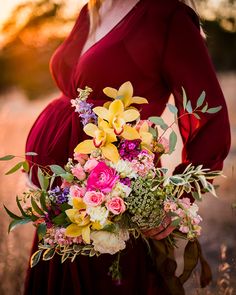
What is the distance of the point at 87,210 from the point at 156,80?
62cm

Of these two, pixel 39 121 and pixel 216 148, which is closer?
pixel 216 148

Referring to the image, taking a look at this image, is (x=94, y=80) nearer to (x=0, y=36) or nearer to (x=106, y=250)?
(x=106, y=250)

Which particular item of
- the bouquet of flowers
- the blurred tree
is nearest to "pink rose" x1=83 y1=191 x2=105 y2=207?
the bouquet of flowers

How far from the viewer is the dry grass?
3.07 m

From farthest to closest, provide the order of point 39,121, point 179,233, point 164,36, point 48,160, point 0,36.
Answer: point 0,36
point 39,121
point 48,160
point 164,36
point 179,233

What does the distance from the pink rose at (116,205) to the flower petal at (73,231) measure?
9 centimetres

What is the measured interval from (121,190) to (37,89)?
4130 millimetres

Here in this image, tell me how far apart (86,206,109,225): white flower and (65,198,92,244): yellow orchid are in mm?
22

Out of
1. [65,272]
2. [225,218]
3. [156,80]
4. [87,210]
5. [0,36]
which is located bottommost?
[225,218]

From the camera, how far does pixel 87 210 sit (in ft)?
4.38

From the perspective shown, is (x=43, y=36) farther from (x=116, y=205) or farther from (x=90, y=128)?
(x=116, y=205)

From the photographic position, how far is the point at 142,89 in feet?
5.91

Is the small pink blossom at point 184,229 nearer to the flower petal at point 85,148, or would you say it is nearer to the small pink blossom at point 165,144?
the small pink blossom at point 165,144

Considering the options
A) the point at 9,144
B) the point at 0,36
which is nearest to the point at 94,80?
the point at 0,36
